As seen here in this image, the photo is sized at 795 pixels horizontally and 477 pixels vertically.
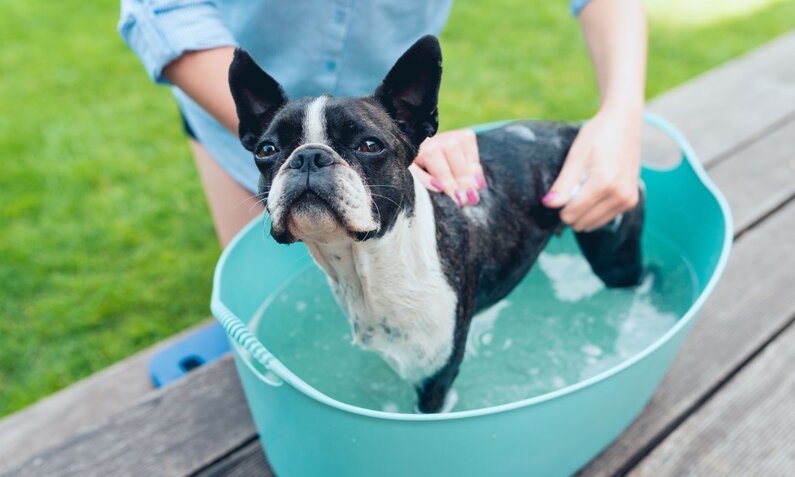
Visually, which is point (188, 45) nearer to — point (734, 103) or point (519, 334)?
point (519, 334)

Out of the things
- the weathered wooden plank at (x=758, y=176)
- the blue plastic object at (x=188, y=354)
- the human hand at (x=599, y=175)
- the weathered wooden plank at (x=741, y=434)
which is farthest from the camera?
the weathered wooden plank at (x=758, y=176)

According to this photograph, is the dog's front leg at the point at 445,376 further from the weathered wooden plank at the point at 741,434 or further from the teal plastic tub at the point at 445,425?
the weathered wooden plank at the point at 741,434

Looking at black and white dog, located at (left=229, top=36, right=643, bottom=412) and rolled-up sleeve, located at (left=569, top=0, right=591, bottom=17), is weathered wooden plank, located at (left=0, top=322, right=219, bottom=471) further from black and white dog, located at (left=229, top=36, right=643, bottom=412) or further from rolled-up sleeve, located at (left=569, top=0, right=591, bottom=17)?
rolled-up sleeve, located at (left=569, top=0, right=591, bottom=17)

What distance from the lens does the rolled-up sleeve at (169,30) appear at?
167 cm

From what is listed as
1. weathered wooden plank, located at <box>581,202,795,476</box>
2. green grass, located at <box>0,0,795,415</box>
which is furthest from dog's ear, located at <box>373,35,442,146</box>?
green grass, located at <box>0,0,795,415</box>

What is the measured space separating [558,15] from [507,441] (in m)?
3.95

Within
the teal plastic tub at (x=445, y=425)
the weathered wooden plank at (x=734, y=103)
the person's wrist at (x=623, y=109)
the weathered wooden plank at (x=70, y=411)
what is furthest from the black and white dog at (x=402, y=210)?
the weathered wooden plank at (x=734, y=103)

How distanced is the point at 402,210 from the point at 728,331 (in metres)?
1.02

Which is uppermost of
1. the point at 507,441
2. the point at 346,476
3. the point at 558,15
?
the point at 507,441

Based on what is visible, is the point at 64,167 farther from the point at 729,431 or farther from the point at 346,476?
the point at 729,431

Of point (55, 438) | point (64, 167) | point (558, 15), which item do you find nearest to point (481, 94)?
point (558, 15)

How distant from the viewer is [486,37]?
450 centimetres

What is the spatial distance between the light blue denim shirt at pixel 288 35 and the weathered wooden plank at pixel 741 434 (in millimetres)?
1087

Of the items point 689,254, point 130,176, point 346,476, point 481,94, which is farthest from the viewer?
point 481,94
